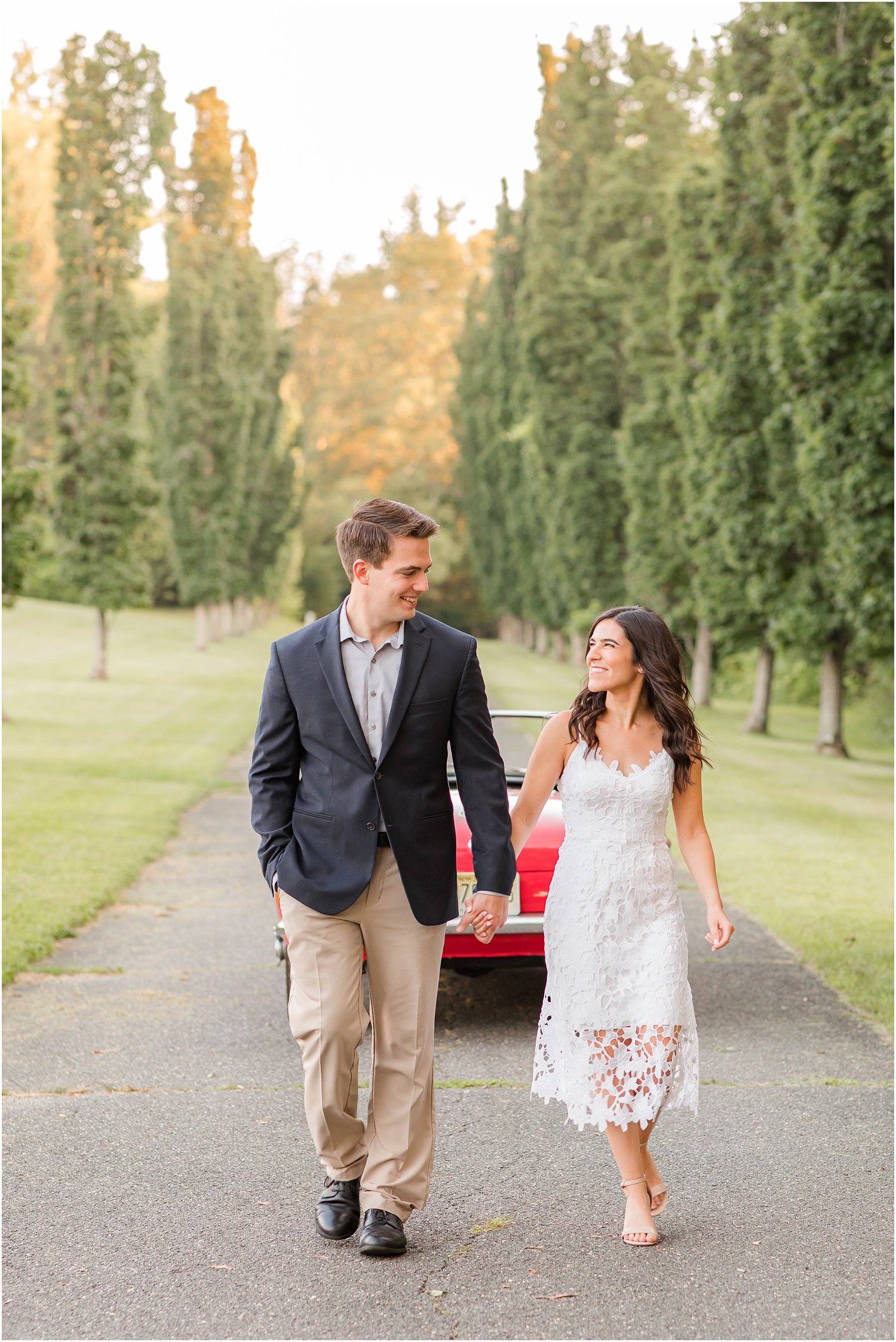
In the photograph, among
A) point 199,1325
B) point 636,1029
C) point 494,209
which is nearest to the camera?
point 199,1325

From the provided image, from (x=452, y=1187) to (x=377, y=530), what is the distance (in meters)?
2.19

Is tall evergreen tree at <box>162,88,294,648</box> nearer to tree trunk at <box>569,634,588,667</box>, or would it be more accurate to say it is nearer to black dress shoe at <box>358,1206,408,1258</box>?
tree trunk at <box>569,634,588,667</box>

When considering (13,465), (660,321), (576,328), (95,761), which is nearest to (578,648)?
(576,328)

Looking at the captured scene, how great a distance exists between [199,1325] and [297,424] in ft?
223

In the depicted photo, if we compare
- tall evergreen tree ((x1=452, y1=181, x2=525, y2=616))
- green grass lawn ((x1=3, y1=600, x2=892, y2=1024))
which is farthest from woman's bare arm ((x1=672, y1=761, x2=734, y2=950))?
tall evergreen tree ((x1=452, y1=181, x2=525, y2=616))

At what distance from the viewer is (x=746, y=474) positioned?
24.5 m

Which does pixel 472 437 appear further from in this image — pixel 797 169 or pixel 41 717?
pixel 797 169

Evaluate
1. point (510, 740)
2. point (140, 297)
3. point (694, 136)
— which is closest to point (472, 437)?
point (140, 297)

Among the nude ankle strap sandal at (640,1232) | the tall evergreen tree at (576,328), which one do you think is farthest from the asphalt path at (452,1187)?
the tall evergreen tree at (576,328)

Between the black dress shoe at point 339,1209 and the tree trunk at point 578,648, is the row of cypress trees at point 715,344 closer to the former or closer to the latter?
the tree trunk at point 578,648

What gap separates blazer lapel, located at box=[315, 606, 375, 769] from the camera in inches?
150

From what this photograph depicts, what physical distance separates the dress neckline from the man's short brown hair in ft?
2.85

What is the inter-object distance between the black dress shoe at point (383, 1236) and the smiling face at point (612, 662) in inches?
66.3

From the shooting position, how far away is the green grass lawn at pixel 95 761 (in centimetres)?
975
